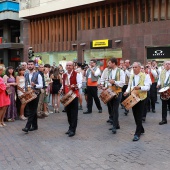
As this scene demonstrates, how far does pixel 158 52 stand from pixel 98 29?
19.9 feet

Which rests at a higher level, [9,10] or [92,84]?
[9,10]

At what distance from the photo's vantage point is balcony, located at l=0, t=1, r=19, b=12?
108 ft

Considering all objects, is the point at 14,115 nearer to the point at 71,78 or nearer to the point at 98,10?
the point at 71,78

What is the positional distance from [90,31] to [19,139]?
799 inches

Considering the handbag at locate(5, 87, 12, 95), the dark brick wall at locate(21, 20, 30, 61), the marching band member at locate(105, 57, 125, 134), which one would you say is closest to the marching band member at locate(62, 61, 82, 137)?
the marching band member at locate(105, 57, 125, 134)

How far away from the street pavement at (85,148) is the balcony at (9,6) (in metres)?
26.2

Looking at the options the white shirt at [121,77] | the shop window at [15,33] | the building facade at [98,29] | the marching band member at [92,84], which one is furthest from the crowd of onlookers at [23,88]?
the shop window at [15,33]

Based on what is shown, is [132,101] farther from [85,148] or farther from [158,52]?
[158,52]

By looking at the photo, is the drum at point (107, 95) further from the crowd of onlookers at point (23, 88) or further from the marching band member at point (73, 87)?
the crowd of onlookers at point (23, 88)

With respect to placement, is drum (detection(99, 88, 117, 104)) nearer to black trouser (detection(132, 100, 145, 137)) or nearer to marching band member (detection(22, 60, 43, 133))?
black trouser (detection(132, 100, 145, 137))

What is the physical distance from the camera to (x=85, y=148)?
6488 mm

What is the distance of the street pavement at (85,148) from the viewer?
5.41 meters

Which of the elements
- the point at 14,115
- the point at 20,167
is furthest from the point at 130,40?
the point at 20,167

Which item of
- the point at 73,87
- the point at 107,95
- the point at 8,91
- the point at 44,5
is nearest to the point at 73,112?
the point at 73,87
